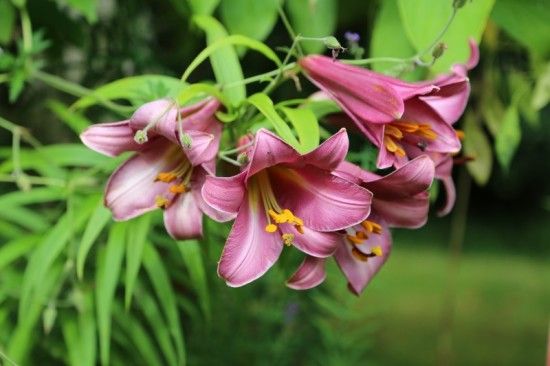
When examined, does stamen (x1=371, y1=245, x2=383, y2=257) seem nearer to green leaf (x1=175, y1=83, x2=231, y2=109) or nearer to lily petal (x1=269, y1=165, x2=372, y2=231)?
lily petal (x1=269, y1=165, x2=372, y2=231)

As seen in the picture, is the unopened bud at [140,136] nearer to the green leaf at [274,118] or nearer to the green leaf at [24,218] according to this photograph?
the green leaf at [274,118]

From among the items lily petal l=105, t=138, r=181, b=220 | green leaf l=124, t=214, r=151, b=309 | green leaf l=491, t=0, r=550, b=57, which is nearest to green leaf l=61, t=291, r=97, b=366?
green leaf l=124, t=214, r=151, b=309

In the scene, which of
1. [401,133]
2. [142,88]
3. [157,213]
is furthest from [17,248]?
[401,133]

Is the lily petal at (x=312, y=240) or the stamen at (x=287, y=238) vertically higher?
the stamen at (x=287, y=238)

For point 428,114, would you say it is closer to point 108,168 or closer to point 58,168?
point 108,168

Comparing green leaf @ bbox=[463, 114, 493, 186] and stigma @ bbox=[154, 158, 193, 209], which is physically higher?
stigma @ bbox=[154, 158, 193, 209]

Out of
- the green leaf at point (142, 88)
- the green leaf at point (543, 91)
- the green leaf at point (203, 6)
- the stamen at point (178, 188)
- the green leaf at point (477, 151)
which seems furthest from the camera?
the green leaf at point (477, 151)

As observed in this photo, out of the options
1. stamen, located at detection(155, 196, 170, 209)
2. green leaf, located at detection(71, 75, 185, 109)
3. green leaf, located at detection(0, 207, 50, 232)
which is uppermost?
green leaf, located at detection(71, 75, 185, 109)

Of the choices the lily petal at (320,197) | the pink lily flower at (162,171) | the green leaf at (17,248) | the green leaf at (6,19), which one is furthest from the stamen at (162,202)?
the green leaf at (6,19)
